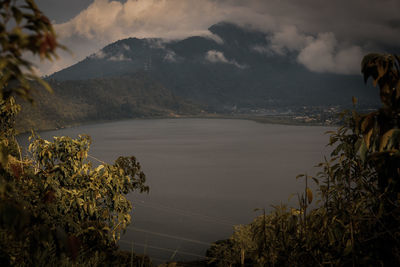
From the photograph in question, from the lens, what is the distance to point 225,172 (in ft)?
205

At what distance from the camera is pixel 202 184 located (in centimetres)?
5491

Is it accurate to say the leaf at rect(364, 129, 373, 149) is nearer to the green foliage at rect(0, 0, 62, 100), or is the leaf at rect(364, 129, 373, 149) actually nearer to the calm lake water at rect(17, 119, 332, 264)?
the green foliage at rect(0, 0, 62, 100)

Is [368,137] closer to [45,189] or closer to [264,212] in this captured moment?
[264,212]

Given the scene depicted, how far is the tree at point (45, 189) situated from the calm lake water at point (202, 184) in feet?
15.4

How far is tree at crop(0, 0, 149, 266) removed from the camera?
134 cm

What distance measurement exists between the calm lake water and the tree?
4.70 metres

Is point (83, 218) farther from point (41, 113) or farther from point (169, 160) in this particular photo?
point (41, 113)

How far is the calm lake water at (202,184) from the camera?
112 feet

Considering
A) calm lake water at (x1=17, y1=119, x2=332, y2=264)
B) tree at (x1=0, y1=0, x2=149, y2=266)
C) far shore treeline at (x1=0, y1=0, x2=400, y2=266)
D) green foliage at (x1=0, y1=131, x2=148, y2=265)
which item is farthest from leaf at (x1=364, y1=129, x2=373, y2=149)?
calm lake water at (x1=17, y1=119, x2=332, y2=264)

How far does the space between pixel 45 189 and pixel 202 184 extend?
5024cm

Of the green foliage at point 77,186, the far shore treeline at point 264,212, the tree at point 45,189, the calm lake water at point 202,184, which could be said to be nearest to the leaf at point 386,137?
the far shore treeline at point 264,212

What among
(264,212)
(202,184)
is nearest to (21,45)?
(264,212)

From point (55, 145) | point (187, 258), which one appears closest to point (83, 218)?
point (55, 145)

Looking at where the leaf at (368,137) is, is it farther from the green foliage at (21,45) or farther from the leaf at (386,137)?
the green foliage at (21,45)
